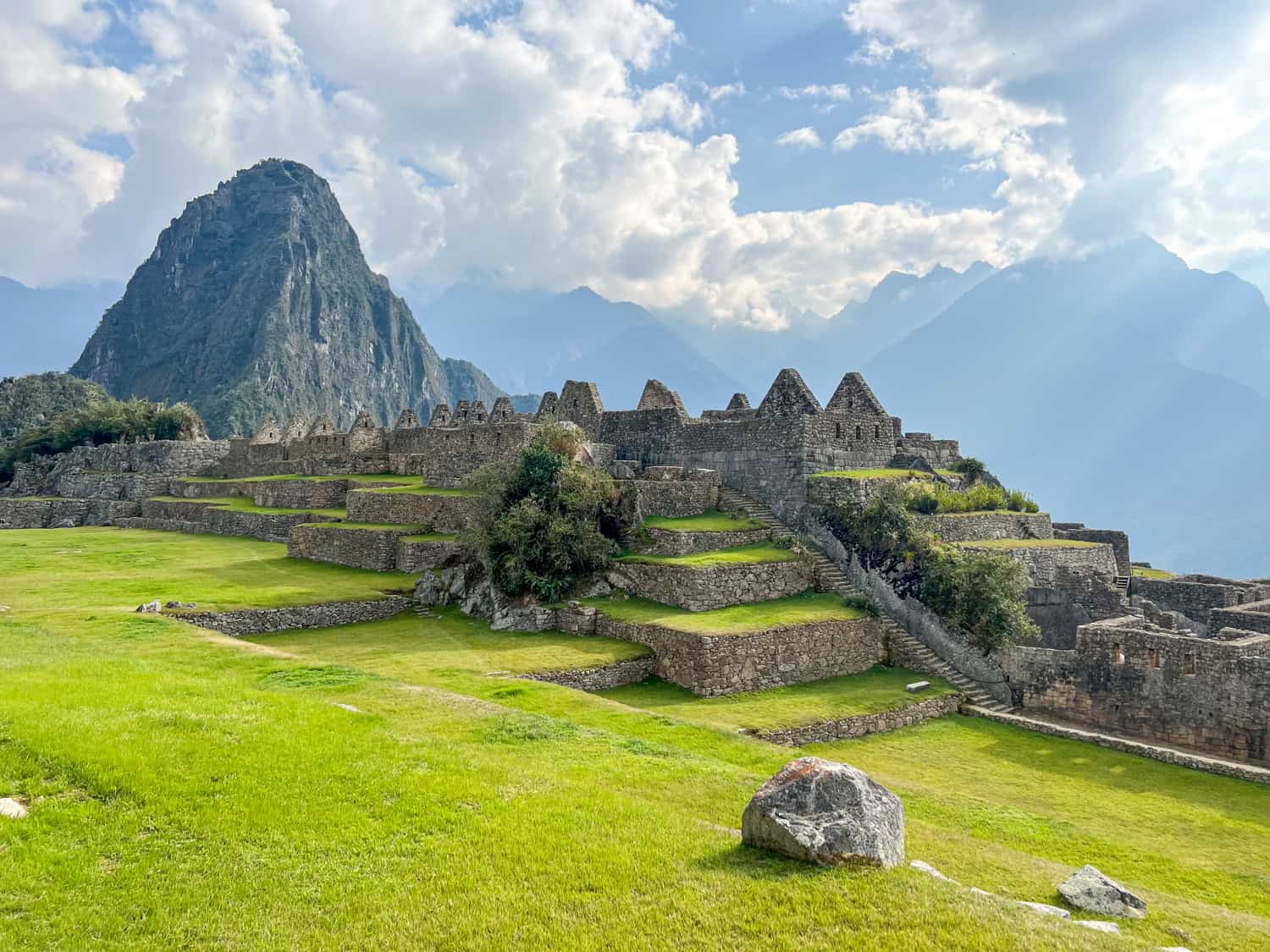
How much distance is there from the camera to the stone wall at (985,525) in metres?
20.9

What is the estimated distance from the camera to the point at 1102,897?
6.68 meters

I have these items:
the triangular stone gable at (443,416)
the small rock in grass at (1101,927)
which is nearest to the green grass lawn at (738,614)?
the small rock in grass at (1101,927)

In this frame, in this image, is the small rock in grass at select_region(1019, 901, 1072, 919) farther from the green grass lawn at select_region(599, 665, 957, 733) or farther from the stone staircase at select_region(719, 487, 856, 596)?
the stone staircase at select_region(719, 487, 856, 596)

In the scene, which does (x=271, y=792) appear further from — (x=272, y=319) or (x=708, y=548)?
(x=272, y=319)

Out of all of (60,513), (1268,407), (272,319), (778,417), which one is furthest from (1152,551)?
(272,319)

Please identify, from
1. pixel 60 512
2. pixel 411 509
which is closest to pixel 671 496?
pixel 411 509

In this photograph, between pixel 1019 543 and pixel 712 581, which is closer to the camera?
pixel 712 581

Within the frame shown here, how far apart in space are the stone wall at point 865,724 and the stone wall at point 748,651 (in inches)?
Result: 82.0

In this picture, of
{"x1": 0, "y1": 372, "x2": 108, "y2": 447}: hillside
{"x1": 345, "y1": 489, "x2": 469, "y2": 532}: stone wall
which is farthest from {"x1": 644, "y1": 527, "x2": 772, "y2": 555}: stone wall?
{"x1": 0, "y1": 372, "x2": 108, "y2": 447}: hillside

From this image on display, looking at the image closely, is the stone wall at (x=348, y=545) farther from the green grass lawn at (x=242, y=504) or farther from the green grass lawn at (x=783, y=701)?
the green grass lawn at (x=783, y=701)

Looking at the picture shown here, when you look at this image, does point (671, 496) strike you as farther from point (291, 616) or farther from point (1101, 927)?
point (1101, 927)

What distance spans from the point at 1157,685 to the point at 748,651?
8245 mm

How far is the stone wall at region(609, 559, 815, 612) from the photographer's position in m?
17.6

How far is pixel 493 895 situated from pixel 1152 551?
192 meters
